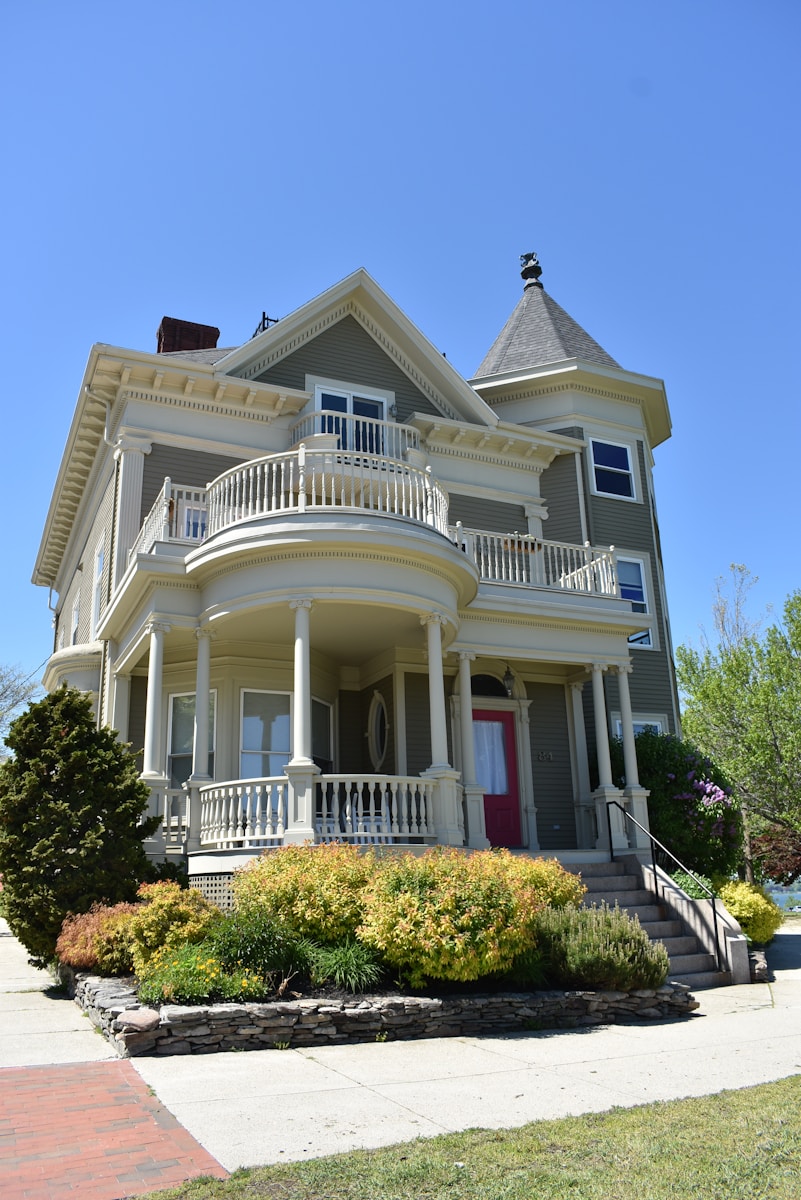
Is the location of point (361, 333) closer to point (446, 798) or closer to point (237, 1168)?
point (446, 798)

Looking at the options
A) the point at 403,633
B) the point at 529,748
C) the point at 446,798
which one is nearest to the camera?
the point at 446,798

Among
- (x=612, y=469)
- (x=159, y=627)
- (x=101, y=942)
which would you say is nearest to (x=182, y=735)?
(x=159, y=627)

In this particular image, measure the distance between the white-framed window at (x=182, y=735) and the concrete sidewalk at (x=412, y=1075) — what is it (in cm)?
559

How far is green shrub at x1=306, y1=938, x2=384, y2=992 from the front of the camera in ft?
29.6

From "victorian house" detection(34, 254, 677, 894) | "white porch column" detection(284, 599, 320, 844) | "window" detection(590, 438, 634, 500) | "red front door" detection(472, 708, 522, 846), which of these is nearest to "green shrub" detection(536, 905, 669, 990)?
"victorian house" detection(34, 254, 677, 894)

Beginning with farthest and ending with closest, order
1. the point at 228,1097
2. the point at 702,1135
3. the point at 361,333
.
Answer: the point at 361,333 → the point at 228,1097 → the point at 702,1135

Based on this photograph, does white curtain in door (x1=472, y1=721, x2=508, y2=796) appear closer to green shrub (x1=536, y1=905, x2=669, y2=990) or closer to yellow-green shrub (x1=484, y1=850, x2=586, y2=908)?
yellow-green shrub (x1=484, y1=850, x2=586, y2=908)

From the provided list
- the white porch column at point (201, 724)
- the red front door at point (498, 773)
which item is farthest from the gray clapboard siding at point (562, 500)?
the white porch column at point (201, 724)

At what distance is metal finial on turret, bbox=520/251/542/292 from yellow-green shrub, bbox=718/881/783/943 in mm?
16743

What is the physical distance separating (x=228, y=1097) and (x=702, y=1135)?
3.00 meters

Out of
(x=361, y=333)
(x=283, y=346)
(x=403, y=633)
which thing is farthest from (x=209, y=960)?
(x=361, y=333)

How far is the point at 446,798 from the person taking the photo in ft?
42.5

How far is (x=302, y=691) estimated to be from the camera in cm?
1238

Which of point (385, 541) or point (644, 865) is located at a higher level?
point (385, 541)
